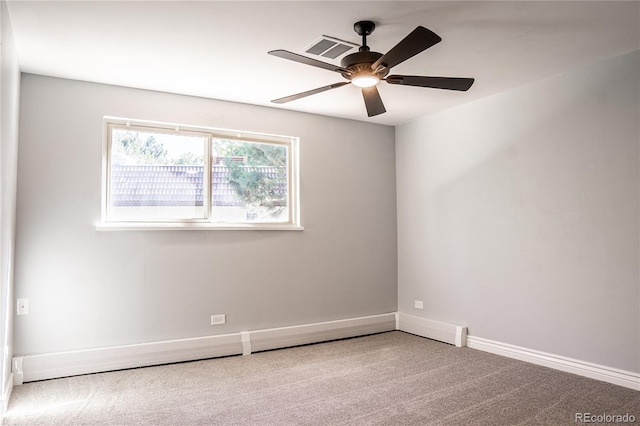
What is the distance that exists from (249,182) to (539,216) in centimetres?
272

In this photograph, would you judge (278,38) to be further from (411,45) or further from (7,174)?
(7,174)

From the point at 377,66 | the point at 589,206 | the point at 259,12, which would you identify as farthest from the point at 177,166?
the point at 589,206

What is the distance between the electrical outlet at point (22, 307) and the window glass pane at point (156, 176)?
2.95ft

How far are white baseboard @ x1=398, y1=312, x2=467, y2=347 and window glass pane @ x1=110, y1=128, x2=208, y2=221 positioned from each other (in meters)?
2.58

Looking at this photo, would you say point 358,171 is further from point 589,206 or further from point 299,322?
point 589,206

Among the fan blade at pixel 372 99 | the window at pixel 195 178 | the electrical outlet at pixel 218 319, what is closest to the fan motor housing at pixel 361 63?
the fan blade at pixel 372 99

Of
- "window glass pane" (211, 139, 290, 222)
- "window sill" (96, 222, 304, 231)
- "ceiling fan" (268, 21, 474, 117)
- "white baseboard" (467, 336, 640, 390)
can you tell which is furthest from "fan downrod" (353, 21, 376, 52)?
"white baseboard" (467, 336, 640, 390)

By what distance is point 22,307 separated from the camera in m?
3.31

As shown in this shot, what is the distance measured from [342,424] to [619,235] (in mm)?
2427

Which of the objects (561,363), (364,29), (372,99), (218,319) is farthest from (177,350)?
(561,363)

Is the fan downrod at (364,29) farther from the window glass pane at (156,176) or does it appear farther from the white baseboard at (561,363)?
the white baseboard at (561,363)

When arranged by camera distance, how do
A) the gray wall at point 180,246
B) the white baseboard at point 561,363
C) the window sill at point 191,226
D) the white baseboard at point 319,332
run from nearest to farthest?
the white baseboard at point 561,363 → the gray wall at point 180,246 → the window sill at point 191,226 → the white baseboard at point 319,332

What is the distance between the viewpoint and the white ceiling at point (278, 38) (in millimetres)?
2504

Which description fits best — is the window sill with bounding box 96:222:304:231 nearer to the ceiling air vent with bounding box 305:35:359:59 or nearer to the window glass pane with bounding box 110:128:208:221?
the window glass pane with bounding box 110:128:208:221
